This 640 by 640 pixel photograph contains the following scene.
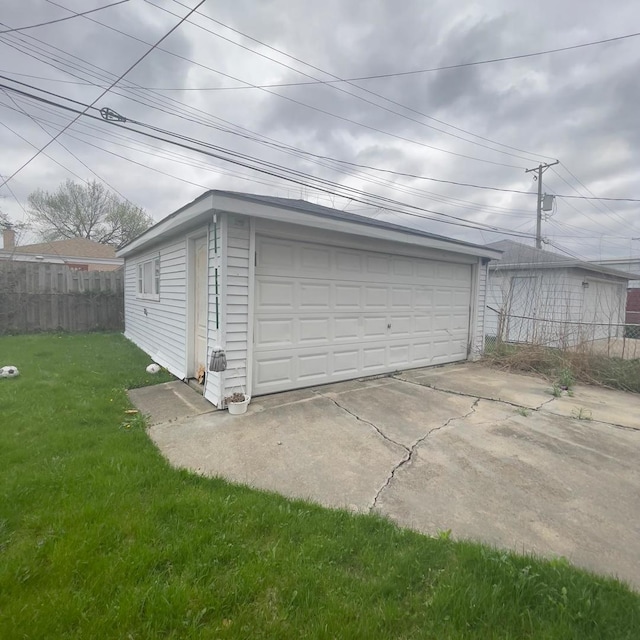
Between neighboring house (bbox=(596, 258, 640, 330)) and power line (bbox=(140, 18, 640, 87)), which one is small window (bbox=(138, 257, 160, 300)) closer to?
power line (bbox=(140, 18, 640, 87))

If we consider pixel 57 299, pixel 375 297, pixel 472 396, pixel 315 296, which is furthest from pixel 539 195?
pixel 57 299

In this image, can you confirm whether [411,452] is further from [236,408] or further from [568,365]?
[568,365]

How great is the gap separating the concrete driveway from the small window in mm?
2648

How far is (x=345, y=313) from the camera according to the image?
5539mm

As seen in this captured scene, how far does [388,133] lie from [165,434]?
9.41 metres

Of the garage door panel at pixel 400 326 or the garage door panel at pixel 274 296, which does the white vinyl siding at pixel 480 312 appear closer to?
the garage door panel at pixel 400 326

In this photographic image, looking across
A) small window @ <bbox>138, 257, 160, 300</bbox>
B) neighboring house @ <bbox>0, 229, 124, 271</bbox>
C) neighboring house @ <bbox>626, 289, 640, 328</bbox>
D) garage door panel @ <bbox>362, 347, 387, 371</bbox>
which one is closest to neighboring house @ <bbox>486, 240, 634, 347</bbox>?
garage door panel @ <bbox>362, 347, 387, 371</bbox>

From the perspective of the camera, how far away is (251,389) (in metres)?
4.59

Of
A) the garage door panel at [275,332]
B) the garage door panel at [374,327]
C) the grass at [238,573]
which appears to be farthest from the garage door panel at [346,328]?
the grass at [238,573]

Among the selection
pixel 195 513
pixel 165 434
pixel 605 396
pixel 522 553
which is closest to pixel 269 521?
pixel 195 513

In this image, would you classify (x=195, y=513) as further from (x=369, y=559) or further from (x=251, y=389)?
(x=251, y=389)

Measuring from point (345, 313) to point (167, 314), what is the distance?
3.23 metres

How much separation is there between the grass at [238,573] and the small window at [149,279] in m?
4.79

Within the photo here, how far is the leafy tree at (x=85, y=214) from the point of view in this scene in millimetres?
22703
